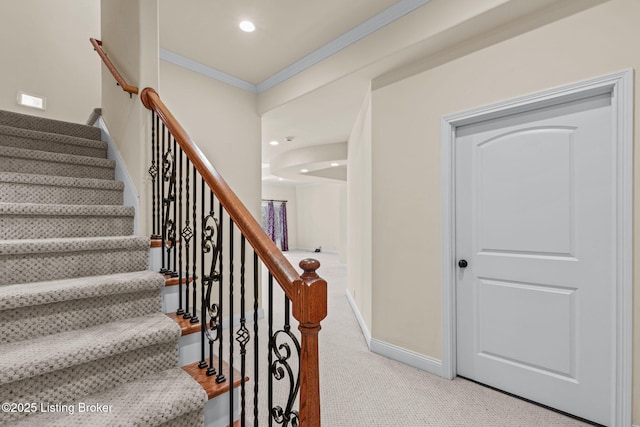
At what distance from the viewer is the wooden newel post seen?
920mm

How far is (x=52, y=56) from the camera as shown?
131 inches

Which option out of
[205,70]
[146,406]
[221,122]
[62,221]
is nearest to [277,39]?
[205,70]

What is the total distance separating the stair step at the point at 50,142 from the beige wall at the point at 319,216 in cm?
779

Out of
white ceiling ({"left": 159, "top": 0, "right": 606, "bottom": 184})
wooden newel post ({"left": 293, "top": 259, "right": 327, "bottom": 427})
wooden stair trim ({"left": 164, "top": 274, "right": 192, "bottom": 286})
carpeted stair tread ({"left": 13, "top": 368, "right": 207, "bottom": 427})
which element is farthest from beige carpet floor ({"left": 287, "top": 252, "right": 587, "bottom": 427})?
white ceiling ({"left": 159, "top": 0, "right": 606, "bottom": 184})

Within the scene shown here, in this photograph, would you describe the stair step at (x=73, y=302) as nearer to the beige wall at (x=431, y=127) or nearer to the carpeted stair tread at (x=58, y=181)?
the carpeted stair tread at (x=58, y=181)

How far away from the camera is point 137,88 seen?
1.98m

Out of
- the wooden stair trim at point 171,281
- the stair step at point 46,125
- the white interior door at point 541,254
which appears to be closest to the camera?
the wooden stair trim at point 171,281

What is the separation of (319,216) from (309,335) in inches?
385

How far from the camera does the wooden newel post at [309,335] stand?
3.02 feet

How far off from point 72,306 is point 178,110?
7.32 feet

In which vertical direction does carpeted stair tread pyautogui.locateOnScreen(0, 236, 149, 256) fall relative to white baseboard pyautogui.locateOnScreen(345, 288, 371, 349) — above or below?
above

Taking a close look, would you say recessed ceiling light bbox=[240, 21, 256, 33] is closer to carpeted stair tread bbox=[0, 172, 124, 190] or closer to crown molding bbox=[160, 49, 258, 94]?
crown molding bbox=[160, 49, 258, 94]

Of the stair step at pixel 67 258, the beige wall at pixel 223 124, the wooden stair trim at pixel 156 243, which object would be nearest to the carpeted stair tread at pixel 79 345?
the stair step at pixel 67 258

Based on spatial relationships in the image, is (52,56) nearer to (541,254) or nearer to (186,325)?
(186,325)
